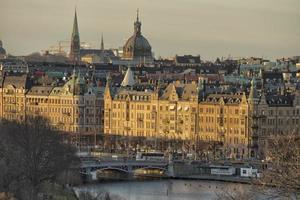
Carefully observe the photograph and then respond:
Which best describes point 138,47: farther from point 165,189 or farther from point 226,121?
point 165,189

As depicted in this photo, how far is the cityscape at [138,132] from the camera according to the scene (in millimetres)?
31125

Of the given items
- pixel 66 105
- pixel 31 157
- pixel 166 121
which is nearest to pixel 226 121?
pixel 166 121

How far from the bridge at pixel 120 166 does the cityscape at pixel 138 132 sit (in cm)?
4

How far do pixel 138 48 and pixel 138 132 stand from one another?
36389 millimetres

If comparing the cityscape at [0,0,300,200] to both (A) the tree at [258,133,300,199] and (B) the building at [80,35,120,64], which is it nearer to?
(A) the tree at [258,133,300,199]

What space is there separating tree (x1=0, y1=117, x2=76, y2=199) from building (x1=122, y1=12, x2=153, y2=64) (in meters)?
57.7

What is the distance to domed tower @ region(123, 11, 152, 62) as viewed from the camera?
91.3m

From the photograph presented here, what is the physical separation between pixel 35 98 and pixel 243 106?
13470 millimetres

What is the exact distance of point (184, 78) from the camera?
7056 cm

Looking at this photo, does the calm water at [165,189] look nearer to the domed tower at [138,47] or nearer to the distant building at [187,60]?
the domed tower at [138,47]

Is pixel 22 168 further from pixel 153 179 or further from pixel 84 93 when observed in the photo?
pixel 84 93

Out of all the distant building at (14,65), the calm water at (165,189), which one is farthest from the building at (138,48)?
the calm water at (165,189)

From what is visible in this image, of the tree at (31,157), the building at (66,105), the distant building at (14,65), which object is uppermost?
the distant building at (14,65)

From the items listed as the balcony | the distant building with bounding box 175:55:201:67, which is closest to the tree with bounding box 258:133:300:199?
the balcony
